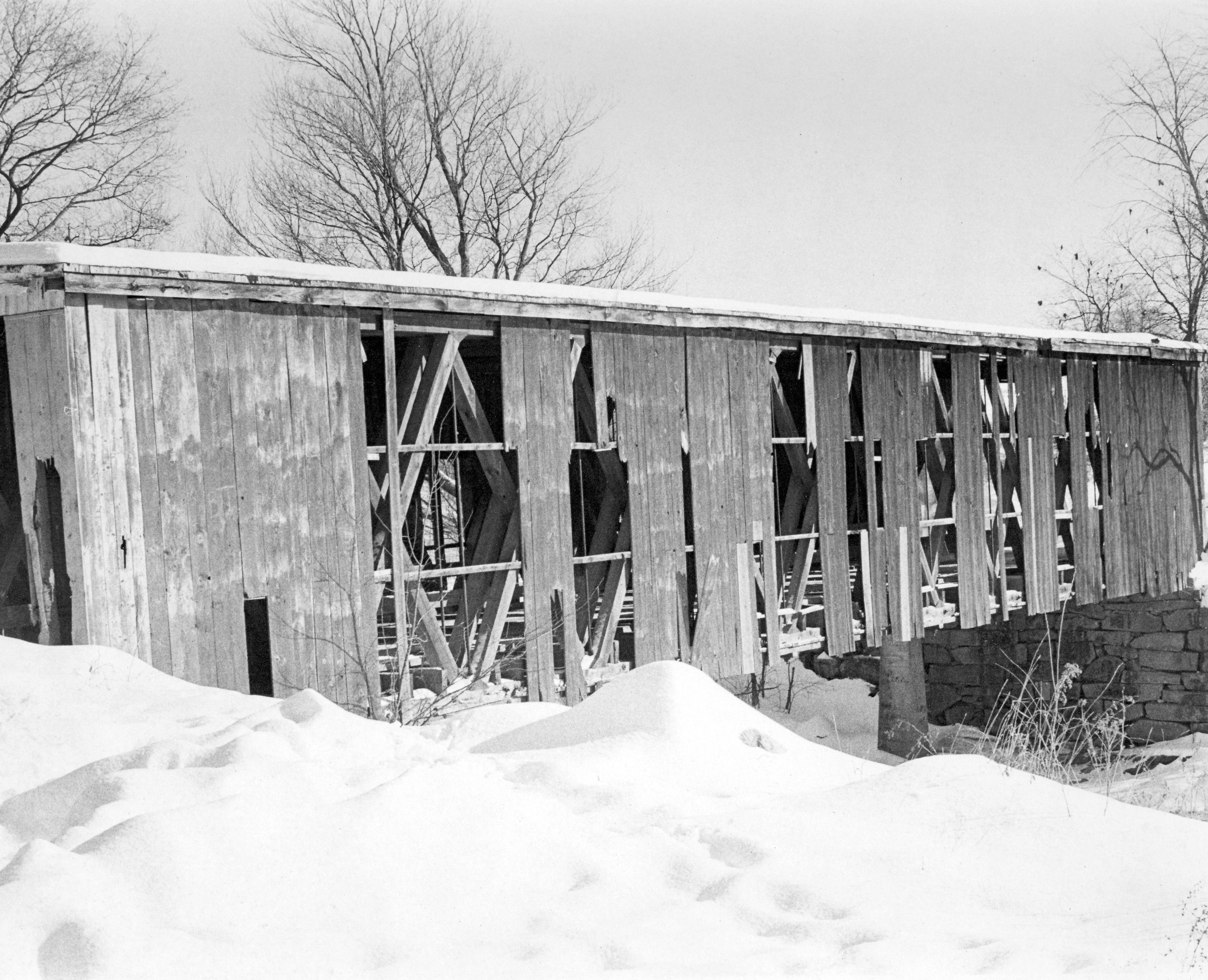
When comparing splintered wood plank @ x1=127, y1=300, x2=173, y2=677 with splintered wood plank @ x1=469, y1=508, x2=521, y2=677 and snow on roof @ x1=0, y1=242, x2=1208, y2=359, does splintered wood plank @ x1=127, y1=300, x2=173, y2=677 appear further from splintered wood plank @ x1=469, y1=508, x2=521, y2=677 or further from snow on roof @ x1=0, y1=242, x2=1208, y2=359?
splintered wood plank @ x1=469, y1=508, x2=521, y2=677

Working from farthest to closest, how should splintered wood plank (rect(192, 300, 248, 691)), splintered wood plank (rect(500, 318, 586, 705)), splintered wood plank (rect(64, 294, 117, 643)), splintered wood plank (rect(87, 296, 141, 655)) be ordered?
1. splintered wood plank (rect(500, 318, 586, 705))
2. splintered wood plank (rect(192, 300, 248, 691))
3. splintered wood plank (rect(87, 296, 141, 655))
4. splintered wood plank (rect(64, 294, 117, 643))

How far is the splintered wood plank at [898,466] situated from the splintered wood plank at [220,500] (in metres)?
6.26

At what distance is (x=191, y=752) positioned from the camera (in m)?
4.18

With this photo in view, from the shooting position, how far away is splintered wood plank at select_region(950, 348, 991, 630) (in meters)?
12.2

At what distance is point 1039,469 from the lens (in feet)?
43.7

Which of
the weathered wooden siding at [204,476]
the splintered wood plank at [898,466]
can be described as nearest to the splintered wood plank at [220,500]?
the weathered wooden siding at [204,476]

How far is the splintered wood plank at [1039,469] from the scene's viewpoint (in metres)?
13.1

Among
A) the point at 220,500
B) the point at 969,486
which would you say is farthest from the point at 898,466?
the point at 220,500

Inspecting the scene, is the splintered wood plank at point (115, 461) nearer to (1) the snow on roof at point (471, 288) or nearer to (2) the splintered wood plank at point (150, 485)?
(2) the splintered wood plank at point (150, 485)

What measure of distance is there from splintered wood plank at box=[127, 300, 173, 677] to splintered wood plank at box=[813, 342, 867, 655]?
5.98 m

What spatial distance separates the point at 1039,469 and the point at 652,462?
20.2 ft

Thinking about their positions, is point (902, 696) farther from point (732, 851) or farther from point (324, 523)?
point (732, 851)

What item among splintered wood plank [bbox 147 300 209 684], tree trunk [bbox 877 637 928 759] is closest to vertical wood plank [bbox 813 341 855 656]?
tree trunk [bbox 877 637 928 759]

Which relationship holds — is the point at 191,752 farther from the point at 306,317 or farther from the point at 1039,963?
the point at 306,317
